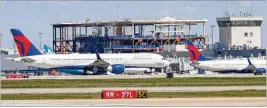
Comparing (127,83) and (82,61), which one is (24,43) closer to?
(82,61)

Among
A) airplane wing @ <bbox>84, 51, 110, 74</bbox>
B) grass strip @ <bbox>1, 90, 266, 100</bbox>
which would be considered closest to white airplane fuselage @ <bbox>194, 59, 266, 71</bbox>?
airplane wing @ <bbox>84, 51, 110, 74</bbox>

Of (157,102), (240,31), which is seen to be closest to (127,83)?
(157,102)

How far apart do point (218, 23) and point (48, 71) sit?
55.5m

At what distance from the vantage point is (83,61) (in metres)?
140

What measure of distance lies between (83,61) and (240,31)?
66262 mm

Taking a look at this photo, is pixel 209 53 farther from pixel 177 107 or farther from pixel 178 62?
pixel 177 107

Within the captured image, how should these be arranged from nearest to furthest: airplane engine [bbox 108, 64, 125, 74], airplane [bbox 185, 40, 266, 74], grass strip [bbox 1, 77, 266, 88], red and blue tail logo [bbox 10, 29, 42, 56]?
grass strip [bbox 1, 77, 266, 88] → red and blue tail logo [bbox 10, 29, 42, 56] → airplane engine [bbox 108, 64, 125, 74] → airplane [bbox 185, 40, 266, 74]

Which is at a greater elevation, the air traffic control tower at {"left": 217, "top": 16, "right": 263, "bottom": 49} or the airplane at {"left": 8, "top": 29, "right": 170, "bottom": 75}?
the air traffic control tower at {"left": 217, "top": 16, "right": 263, "bottom": 49}

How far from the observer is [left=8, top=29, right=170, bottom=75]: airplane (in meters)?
137

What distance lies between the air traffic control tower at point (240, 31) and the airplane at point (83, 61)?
190 ft

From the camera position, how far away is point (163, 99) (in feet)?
195

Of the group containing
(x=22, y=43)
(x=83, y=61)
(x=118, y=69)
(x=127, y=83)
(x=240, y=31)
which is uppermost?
(x=240, y=31)

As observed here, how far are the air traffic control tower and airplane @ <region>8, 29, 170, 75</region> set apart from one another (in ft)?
190

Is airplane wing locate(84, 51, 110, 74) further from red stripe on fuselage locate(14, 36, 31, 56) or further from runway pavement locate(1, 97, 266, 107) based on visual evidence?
runway pavement locate(1, 97, 266, 107)
